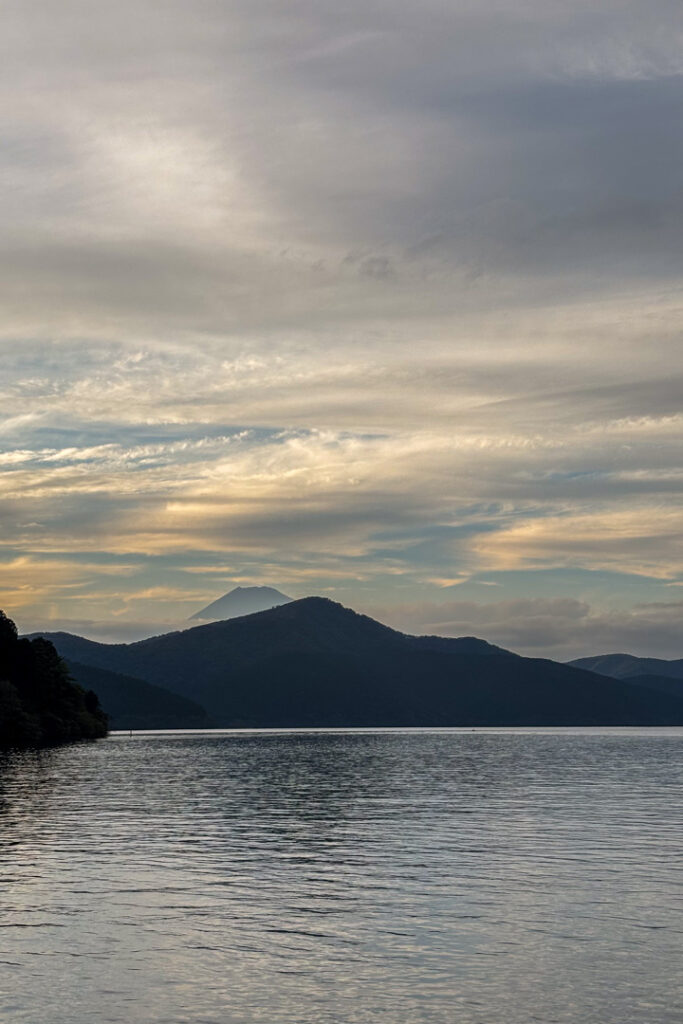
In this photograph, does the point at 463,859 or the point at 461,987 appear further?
the point at 463,859

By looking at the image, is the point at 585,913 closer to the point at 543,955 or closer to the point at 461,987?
the point at 543,955

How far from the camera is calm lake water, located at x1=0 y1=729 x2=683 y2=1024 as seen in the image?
27.6 m

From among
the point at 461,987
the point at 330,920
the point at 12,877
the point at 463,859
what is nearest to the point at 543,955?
the point at 461,987

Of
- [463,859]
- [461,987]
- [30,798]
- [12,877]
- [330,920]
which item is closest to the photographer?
[461,987]

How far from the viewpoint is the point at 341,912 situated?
1572 inches

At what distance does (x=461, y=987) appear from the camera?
94.9 ft

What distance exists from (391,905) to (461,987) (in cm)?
1258

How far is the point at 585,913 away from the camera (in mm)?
39094

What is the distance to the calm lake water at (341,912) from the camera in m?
27.6

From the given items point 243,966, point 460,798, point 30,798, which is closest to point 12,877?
point 243,966

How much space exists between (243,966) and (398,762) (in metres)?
146

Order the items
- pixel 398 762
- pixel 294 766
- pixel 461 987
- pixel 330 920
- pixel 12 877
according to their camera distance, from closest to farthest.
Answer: pixel 461 987, pixel 330 920, pixel 12 877, pixel 294 766, pixel 398 762

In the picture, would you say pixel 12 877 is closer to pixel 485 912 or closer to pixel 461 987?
pixel 485 912

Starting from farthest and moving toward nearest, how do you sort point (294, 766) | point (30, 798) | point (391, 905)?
point (294, 766)
point (30, 798)
point (391, 905)
